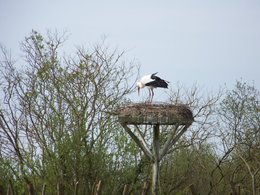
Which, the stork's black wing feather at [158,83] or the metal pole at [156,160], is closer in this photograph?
the stork's black wing feather at [158,83]

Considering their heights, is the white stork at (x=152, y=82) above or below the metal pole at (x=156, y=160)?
above

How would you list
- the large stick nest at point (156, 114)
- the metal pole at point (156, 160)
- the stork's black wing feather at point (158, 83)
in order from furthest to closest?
the metal pole at point (156, 160) < the stork's black wing feather at point (158, 83) < the large stick nest at point (156, 114)

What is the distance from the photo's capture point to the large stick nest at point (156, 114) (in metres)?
12.0

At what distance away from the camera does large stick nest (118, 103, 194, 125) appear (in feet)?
39.3

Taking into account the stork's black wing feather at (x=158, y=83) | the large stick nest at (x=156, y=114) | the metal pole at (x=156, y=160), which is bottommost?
the metal pole at (x=156, y=160)

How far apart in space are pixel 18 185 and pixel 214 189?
25.5ft

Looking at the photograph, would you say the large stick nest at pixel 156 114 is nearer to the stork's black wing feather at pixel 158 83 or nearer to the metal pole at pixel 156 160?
the stork's black wing feather at pixel 158 83

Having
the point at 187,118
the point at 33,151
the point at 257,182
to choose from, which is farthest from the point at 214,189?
the point at 187,118

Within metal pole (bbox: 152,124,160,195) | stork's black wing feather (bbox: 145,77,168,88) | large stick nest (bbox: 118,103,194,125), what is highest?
stork's black wing feather (bbox: 145,77,168,88)

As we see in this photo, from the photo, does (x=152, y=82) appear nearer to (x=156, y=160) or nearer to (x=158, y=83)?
(x=158, y=83)

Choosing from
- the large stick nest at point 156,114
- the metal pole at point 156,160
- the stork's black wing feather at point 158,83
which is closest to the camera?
the large stick nest at point 156,114

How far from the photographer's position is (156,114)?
471 inches

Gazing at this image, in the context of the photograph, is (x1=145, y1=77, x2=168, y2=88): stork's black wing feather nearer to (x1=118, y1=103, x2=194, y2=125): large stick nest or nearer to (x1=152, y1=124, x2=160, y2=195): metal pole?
(x1=118, y1=103, x2=194, y2=125): large stick nest

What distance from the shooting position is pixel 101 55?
55.4 ft
